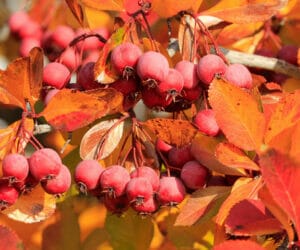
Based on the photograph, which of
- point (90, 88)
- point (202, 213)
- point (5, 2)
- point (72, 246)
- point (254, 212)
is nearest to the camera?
point (254, 212)

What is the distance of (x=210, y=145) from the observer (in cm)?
113

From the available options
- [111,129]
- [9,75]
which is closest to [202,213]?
[111,129]

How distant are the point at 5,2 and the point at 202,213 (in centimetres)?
171

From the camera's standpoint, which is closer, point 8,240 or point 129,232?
point 8,240

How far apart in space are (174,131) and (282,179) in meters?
0.28

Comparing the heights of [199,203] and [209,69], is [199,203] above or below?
below

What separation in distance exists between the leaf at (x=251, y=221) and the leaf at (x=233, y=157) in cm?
8

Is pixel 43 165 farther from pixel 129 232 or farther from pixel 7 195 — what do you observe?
pixel 129 232

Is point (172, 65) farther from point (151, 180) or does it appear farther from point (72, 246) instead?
point (72, 246)

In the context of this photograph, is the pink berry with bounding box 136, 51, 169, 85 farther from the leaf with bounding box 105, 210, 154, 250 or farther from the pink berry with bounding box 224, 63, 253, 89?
the leaf with bounding box 105, 210, 154, 250

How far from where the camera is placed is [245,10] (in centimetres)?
126

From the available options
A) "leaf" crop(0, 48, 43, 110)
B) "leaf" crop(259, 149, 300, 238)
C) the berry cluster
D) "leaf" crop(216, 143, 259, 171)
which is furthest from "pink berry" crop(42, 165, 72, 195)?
"leaf" crop(259, 149, 300, 238)

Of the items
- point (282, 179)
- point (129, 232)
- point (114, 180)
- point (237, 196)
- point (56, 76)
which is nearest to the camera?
point (282, 179)

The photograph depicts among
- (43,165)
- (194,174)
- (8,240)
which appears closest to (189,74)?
(194,174)
